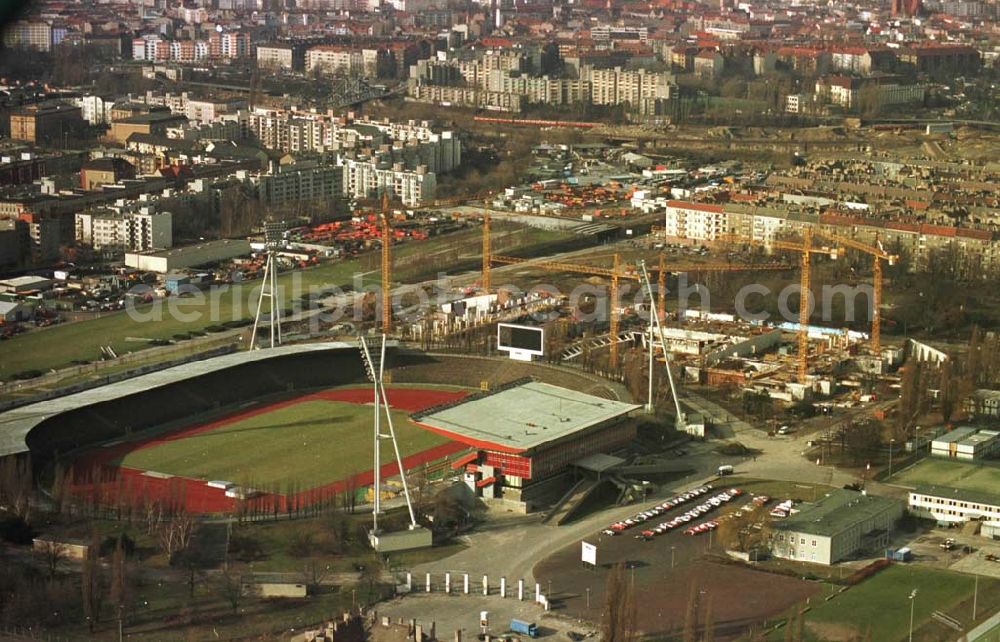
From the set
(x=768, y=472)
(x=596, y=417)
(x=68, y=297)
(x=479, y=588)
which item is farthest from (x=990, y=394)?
(x=68, y=297)

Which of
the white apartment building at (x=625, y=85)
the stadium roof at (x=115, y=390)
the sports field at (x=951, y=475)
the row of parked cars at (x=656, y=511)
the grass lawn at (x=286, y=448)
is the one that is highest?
Answer: the white apartment building at (x=625, y=85)

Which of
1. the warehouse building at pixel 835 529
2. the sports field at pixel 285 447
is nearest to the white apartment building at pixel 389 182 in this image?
the sports field at pixel 285 447

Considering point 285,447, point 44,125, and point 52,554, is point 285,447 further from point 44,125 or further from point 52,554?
point 44,125

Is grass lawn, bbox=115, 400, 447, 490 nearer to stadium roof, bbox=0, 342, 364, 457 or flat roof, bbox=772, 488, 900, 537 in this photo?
stadium roof, bbox=0, 342, 364, 457

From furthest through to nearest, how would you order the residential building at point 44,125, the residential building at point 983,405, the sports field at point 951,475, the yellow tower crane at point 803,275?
the residential building at point 44,125
the yellow tower crane at point 803,275
the residential building at point 983,405
the sports field at point 951,475

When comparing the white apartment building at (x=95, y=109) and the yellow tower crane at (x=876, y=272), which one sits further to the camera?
the white apartment building at (x=95, y=109)

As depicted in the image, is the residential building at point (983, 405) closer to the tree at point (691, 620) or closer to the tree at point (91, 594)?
the tree at point (691, 620)

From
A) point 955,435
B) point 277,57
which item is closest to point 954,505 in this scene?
point 955,435
